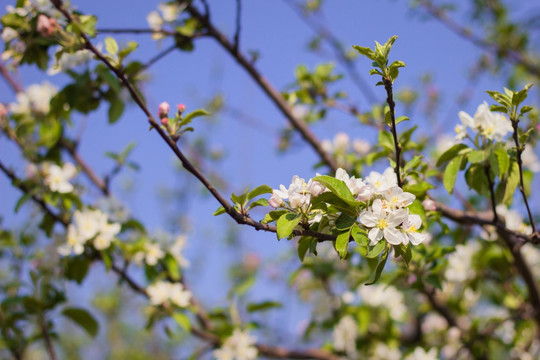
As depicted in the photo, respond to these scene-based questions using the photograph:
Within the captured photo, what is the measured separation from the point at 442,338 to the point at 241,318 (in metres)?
1.46

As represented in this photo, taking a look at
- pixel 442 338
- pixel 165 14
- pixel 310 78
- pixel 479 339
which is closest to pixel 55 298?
pixel 165 14

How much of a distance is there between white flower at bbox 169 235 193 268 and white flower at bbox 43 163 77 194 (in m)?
0.70

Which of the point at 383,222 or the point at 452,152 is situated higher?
the point at 452,152

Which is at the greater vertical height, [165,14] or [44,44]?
[165,14]

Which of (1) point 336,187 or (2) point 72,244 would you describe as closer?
(1) point 336,187

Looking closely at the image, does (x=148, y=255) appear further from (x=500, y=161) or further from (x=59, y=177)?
(x=500, y=161)

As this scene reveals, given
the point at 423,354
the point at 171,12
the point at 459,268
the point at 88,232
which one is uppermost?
the point at 171,12

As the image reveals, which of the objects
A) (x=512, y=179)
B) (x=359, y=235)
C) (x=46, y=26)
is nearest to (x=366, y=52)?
(x=359, y=235)

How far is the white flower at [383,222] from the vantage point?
1.04 m

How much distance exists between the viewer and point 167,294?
8.19ft

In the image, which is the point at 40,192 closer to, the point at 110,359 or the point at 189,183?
the point at 189,183

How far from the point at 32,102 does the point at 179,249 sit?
1206mm

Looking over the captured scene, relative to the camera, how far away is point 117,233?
232 cm

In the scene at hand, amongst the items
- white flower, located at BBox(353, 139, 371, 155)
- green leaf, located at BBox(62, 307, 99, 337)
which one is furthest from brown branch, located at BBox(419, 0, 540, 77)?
green leaf, located at BBox(62, 307, 99, 337)
